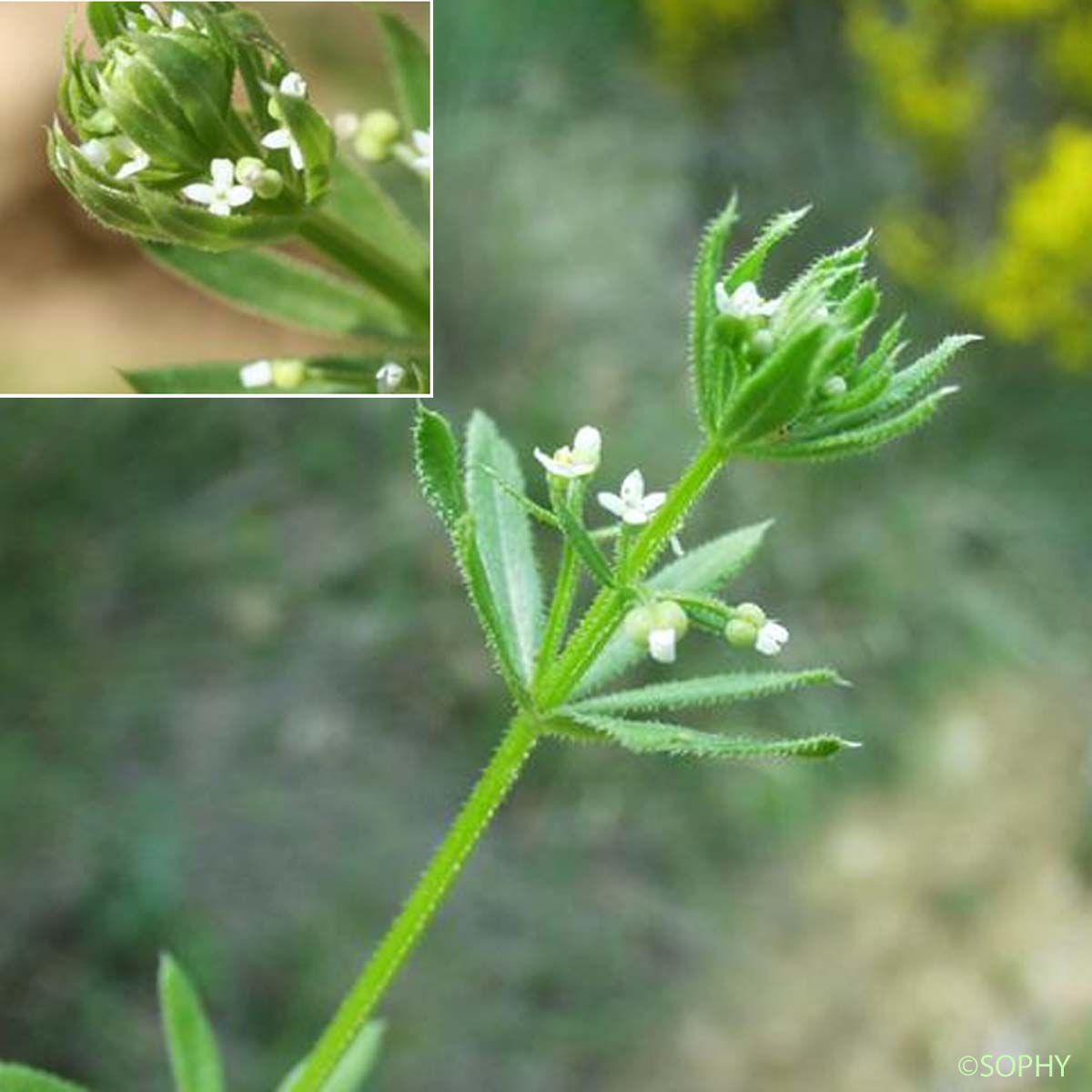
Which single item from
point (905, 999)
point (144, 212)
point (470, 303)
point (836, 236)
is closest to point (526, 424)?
point (470, 303)

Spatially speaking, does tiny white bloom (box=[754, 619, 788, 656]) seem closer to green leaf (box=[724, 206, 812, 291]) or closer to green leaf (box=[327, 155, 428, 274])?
green leaf (box=[724, 206, 812, 291])

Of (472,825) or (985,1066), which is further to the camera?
(985,1066)

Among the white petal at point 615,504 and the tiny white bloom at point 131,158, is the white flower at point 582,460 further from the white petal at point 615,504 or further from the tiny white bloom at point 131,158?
the tiny white bloom at point 131,158

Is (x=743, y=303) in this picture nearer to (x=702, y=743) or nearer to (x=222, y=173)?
(x=702, y=743)

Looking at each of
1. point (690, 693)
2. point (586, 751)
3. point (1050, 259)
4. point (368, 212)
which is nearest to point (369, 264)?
point (368, 212)

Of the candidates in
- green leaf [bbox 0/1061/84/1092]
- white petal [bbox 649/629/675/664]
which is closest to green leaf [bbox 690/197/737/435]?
white petal [bbox 649/629/675/664]

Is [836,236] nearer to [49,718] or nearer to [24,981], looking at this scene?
[49,718]

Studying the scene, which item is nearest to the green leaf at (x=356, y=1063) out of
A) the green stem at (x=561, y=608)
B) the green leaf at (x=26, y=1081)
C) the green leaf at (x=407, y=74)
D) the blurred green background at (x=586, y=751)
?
the green leaf at (x=26, y=1081)
